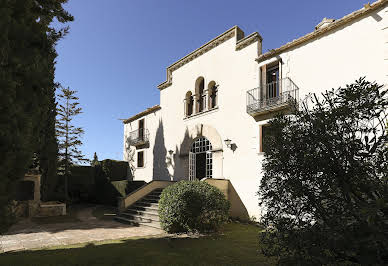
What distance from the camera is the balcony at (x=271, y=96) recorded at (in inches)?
382

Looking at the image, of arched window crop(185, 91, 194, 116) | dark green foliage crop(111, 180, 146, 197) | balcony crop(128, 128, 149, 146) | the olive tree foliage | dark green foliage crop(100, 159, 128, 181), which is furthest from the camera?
dark green foliage crop(100, 159, 128, 181)

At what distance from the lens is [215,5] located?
10602 mm

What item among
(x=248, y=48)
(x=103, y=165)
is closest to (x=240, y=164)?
(x=248, y=48)

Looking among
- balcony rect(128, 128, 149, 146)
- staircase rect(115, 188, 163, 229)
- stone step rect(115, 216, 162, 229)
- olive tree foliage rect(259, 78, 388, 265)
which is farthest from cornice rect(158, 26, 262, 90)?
stone step rect(115, 216, 162, 229)

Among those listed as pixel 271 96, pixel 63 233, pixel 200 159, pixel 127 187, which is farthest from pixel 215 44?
pixel 63 233

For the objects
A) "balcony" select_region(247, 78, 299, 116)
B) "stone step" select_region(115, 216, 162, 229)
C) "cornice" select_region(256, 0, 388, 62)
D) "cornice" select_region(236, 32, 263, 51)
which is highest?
"cornice" select_region(236, 32, 263, 51)

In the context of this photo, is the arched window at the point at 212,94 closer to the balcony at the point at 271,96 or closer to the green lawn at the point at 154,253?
the balcony at the point at 271,96

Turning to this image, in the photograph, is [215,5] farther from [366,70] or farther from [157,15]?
[366,70]

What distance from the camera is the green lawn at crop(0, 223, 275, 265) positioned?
17.4 ft

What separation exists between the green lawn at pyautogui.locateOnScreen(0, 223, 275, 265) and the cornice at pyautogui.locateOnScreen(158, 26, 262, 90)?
9.11 m

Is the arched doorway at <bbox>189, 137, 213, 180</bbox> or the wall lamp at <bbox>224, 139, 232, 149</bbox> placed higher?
the wall lamp at <bbox>224, 139, 232, 149</bbox>

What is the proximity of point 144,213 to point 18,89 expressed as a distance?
315 inches

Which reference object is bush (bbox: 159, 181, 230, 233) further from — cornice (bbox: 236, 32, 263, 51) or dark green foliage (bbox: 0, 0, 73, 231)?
cornice (bbox: 236, 32, 263, 51)

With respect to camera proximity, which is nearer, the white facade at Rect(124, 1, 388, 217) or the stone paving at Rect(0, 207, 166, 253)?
the stone paving at Rect(0, 207, 166, 253)
